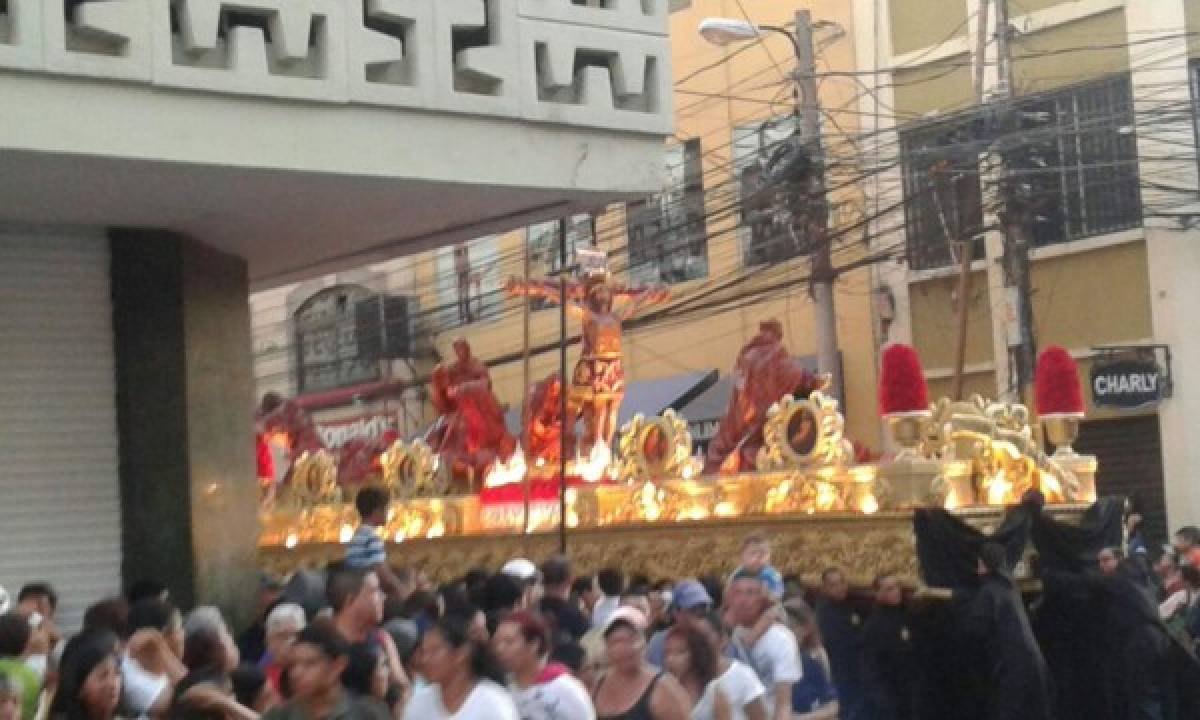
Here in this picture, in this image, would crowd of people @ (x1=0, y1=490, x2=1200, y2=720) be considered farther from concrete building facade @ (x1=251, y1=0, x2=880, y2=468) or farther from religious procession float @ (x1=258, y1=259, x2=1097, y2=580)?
concrete building facade @ (x1=251, y1=0, x2=880, y2=468)

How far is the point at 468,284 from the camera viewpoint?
36.1m

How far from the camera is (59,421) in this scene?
13.8m

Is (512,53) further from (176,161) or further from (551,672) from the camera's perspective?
(551,672)

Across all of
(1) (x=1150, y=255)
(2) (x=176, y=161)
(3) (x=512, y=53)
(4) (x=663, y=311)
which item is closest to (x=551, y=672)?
(2) (x=176, y=161)

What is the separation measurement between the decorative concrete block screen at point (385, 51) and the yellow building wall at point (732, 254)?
14.7 metres

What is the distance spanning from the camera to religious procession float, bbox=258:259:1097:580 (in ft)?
54.9

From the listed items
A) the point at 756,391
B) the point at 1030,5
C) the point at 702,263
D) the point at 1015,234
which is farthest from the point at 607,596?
the point at 702,263

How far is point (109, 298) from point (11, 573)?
179 cm

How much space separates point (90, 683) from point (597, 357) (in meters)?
12.7

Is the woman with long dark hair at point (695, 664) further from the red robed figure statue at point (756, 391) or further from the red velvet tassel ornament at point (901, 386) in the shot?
the red robed figure statue at point (756, 391)

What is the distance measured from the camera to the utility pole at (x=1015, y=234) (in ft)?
81.4

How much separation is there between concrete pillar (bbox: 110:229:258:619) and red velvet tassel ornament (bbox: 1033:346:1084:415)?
662 centimetres

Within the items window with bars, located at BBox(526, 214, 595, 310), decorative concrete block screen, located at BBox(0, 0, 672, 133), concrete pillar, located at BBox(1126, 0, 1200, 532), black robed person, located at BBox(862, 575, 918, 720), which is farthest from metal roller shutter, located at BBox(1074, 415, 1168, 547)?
decorative concrete block screen, located at BBox(0, 0, 672, 133)

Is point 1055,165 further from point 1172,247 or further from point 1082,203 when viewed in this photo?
point 1172,247
